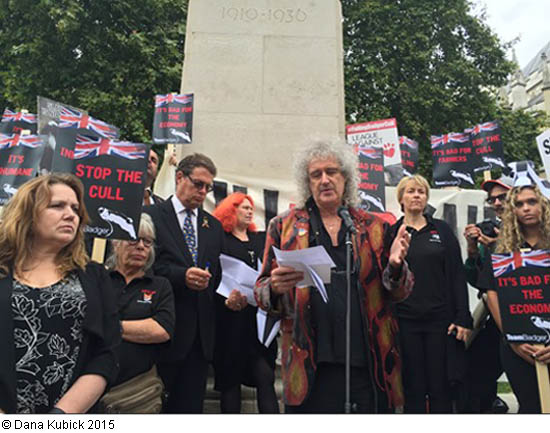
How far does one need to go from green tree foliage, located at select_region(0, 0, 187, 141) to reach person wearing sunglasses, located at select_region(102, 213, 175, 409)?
421 inches

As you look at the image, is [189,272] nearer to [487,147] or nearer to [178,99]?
[178,99]

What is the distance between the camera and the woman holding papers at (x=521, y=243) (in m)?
3.13

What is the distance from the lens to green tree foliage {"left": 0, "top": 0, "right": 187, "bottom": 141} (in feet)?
44.8

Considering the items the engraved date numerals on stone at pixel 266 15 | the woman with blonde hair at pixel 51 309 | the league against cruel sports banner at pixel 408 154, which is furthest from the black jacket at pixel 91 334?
the league against cruel sports banner at pixel 408 154

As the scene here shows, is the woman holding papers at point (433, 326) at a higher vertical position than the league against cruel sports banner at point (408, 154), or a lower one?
lower

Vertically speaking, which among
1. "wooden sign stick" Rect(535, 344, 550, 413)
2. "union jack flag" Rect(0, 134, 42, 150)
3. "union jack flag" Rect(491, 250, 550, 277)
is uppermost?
"union jack flag" Rect(0, 134, 42, 150)

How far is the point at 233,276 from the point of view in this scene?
3.32 metres

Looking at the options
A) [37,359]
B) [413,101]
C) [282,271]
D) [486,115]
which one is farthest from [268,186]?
[486,115]

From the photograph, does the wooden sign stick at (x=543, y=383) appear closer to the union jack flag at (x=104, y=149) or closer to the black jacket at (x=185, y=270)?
the black jacket at (x=185, y=270)

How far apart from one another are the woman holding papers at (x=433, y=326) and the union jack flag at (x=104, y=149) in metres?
1.87

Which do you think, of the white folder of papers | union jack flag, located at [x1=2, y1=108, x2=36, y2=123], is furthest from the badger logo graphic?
union jack flag, located at [x1=2, y1=108, x2=36, y2=123]

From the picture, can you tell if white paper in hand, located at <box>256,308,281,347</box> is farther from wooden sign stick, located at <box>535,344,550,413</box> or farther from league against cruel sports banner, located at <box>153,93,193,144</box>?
league against cruel sports banner, located at <box>153,93,193,144</box>

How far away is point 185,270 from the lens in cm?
336
